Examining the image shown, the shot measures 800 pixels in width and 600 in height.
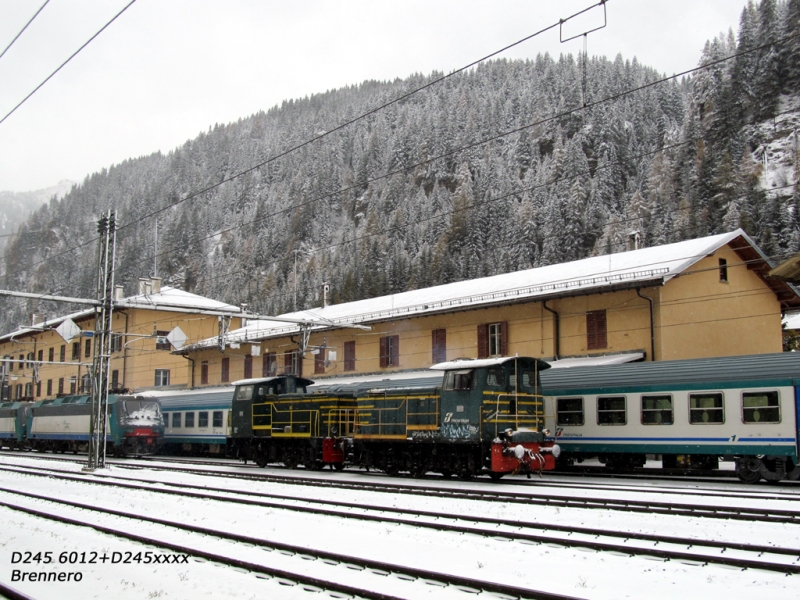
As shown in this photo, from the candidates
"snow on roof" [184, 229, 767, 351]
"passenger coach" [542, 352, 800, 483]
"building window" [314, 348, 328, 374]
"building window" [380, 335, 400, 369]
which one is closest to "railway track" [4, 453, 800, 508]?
"passenger coach" [542, 352, 800, 483]

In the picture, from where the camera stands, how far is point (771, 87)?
99562mm

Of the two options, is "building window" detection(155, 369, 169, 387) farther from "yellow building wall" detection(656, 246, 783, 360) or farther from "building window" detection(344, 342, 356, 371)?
"yellow building wall" detection(656, 246, 783, 360)

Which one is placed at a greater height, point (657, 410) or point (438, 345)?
point (438, 345)

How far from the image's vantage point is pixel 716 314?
95.9 ft

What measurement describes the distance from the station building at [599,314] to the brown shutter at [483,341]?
0.15 ft

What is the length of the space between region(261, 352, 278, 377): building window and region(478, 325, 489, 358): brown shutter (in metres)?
15.7

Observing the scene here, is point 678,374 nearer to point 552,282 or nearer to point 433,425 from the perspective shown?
point 433,425

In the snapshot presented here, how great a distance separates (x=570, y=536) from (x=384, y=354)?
91.6ft

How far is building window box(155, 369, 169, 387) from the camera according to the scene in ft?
186

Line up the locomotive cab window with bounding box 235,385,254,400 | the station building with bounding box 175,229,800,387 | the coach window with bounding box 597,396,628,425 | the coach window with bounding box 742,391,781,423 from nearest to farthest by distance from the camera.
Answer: the coach window with bounding box 742,391,781,423, the coach window with bounding box 597,396,628,425, the station building with bounding box 175,229,800,387, the locomotive cab window with bounding box 235,385,254,400

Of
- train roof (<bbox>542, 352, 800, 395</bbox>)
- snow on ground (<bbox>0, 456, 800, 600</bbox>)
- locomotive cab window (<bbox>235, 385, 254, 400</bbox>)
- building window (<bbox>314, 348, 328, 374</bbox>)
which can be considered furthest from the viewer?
building window (<bbox>314, 348, 328, 374</bbox>)

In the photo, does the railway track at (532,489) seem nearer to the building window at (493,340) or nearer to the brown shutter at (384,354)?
the building window at (493,340)

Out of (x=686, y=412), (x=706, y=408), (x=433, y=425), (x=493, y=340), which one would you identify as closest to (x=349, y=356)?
(x=493, y=340)

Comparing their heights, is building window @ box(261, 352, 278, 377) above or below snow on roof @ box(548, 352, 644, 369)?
above
